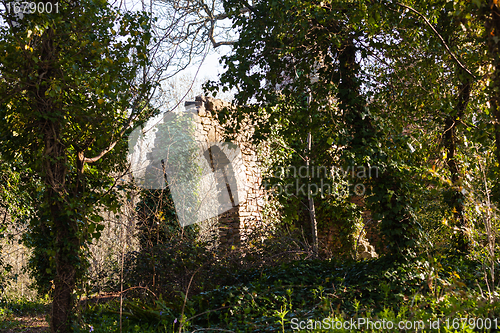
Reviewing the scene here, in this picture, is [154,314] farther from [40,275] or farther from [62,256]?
[40,275]

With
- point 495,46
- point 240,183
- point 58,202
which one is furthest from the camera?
point 240,183

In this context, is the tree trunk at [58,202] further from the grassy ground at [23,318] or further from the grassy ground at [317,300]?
the grassy ground at [23,318]

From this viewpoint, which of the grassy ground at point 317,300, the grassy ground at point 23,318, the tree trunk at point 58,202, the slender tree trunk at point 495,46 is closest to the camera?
the slender tree trunk at point 495,46

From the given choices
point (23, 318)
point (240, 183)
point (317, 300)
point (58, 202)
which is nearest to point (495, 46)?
point (317, 300)

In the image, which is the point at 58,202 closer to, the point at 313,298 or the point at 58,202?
the point at 58,202

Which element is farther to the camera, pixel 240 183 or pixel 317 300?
pixel 240 183

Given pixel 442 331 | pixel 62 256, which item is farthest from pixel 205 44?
pixel 442 331

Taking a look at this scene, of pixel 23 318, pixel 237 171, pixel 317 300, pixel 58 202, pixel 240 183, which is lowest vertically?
pixel 23 318

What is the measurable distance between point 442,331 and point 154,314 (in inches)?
111

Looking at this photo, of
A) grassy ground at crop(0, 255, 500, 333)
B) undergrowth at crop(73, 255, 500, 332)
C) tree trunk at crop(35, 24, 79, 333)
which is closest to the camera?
grassy ground at crop(0, 255, 500, 333)

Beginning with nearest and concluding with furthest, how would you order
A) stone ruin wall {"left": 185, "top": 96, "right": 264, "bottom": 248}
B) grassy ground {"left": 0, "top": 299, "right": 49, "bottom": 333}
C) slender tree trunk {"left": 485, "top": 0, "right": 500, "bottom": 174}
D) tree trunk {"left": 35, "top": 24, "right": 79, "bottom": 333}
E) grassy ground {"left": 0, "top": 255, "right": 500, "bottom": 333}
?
slender tree trunk {"left": 485, "top": 0, "right": 500, "bottom": 174} < grassy ground {"left": 0, "top": 255, "right": 500, "bottom": 333} < tree trunk {"left": 35, "top": 24, "right": 79, "bottom": 333} < grassy ground {"left": 0, "top": 299, "right": 49, "bottom": 333} < stone ruin wall {"left": 185, "top": 96, "right": 264, "bottom": 248}

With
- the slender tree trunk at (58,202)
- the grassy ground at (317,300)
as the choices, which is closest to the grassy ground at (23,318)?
the grassy ground at (317,300)

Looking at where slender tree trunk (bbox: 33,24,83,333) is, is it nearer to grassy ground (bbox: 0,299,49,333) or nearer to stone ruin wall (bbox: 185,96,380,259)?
grassy ground (bbox: 0,299,49,333)

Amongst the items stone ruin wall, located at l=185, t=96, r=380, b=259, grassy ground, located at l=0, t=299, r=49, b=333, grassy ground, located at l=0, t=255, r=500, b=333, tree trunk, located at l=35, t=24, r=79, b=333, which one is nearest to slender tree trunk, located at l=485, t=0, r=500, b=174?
grassy ground, located at l=0, t=255, r=500, b=333
